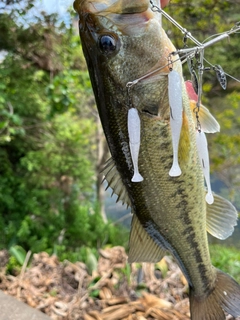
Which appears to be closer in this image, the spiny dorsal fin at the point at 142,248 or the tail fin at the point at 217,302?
the spiny dorsal fin at the point at 142,248

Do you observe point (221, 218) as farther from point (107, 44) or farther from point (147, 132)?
point (107, 44)

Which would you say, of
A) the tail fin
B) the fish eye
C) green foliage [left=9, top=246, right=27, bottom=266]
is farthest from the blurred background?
the fish eye

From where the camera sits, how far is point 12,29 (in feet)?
11.2

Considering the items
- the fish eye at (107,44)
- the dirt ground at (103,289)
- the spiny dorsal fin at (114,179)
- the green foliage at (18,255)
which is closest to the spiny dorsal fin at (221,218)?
the spiny dorsal fin at (114,179)

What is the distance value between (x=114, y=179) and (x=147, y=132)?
0.22 m

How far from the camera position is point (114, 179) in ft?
3.77

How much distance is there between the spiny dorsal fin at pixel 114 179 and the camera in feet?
3.70

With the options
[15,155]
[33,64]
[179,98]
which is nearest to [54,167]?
[15,155]

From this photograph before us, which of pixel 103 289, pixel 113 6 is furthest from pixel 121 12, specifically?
pixel 103 289

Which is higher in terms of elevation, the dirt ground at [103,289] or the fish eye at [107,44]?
the fish eye at [107,44]

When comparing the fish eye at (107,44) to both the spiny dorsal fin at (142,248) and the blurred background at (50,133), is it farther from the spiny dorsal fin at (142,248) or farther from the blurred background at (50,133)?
the blurred background at (50,133)

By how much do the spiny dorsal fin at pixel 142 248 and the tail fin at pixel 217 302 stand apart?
0.23 metres

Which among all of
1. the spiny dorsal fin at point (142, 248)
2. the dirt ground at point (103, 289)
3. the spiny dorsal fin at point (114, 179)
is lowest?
the dirt ground at point (103, 289)

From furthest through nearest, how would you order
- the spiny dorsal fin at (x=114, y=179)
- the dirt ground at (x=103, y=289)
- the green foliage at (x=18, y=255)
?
the green foliage at (x=18, y=255)
the dirt ground at (x=103, y=289)
the spiny dorsal fin at (x=114, y=179)
